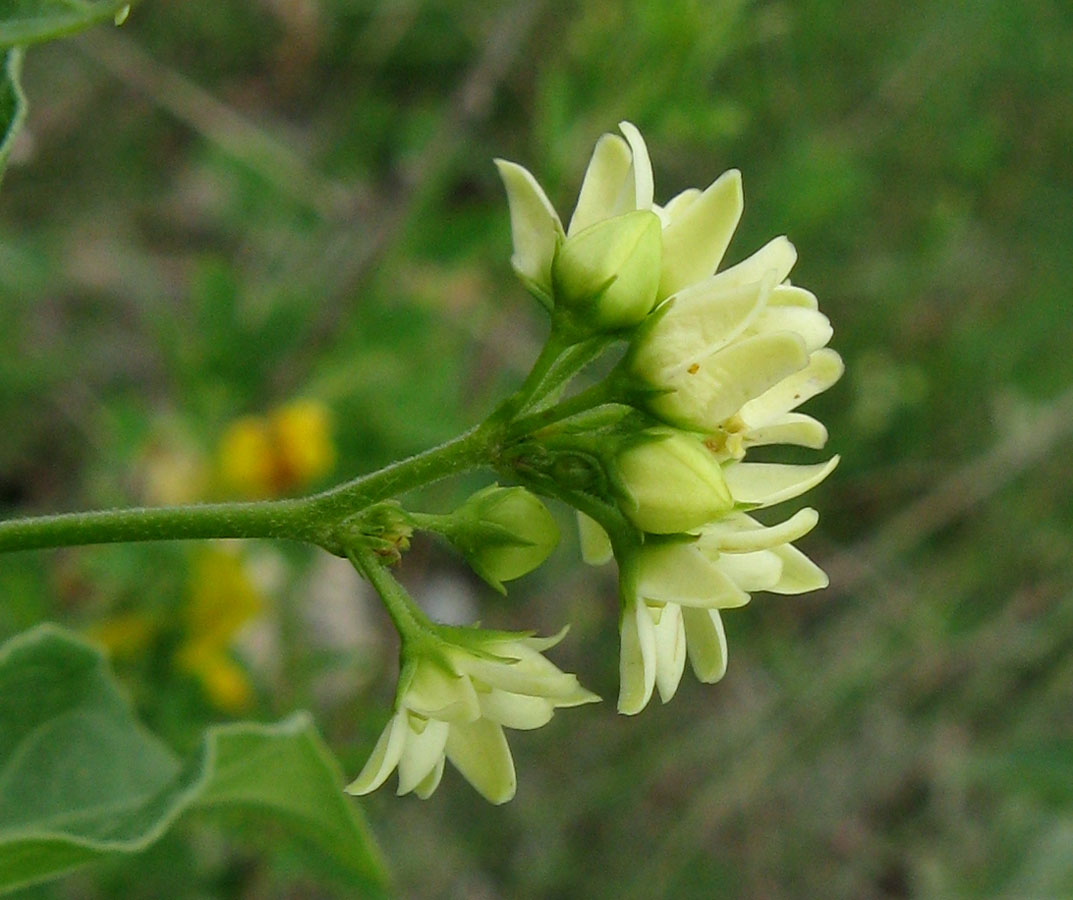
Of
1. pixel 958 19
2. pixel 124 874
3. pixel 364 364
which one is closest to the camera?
pixel 124 874

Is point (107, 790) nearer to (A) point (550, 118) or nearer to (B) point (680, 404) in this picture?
(B) point (680, 404)

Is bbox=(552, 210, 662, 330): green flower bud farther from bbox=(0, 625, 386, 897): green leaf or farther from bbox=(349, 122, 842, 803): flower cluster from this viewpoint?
bbox=(0, 625, 386, 897): green leaf

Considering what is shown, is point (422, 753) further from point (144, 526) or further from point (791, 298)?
point (791, 298)

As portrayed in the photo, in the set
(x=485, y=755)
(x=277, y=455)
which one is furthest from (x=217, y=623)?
(x=485, y=755)

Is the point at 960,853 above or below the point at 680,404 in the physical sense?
below

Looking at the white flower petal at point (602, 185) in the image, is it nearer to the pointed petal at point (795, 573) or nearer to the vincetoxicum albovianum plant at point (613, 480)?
the vincetoxicum albovianum plant at point (613, 480)

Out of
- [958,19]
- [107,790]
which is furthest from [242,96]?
[107,790]
